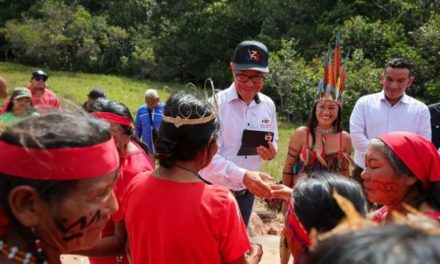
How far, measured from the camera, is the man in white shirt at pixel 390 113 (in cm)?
441

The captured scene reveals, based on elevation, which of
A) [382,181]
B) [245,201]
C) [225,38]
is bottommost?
[245,201]

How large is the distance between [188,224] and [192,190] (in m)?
0.14

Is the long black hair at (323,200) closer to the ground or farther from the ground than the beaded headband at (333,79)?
closer to the ground

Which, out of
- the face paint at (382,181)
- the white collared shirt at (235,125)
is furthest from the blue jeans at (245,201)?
the face paint at (382,181)

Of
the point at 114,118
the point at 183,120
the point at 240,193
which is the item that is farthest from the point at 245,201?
the point at 183,120

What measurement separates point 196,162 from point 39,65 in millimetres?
28667

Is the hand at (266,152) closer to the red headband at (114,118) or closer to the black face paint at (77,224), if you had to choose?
the red headband at (114,118)

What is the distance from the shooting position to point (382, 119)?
4492 millimetres

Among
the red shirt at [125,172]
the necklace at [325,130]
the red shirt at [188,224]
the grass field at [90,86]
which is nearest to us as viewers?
the red shirt at [188,224]

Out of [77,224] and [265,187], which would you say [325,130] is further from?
[77,224]

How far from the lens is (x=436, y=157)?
7.54 feet

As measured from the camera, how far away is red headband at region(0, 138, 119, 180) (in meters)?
1.32

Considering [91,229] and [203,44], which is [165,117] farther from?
[203,44]

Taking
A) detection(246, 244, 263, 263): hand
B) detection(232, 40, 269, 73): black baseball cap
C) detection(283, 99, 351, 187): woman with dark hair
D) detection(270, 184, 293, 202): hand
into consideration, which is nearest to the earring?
detection(246, 244, 263, 263): hand
